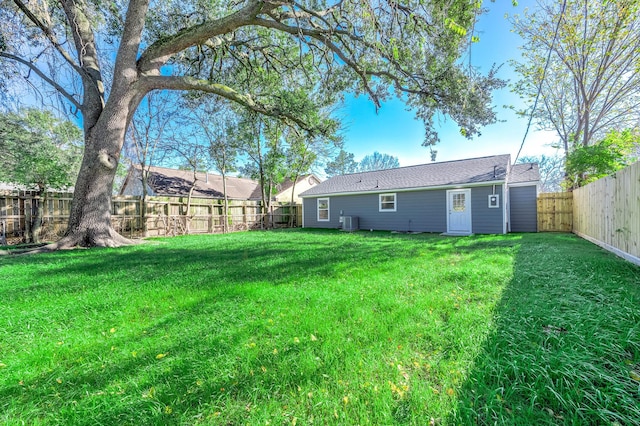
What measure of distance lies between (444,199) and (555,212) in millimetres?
4900

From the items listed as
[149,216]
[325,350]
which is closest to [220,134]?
[149,216]

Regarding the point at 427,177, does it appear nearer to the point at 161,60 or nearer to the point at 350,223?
the point at 350,223

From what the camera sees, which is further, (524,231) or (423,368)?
(524,231)

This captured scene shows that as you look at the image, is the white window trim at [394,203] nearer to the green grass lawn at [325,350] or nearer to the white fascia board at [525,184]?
the white fascia board at [525,184]

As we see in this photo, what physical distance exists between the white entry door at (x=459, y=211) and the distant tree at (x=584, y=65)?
4.70m

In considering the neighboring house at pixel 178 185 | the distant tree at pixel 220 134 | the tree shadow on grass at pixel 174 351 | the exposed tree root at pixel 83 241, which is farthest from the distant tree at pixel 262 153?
the tree shadow on grass at pixel 174 351

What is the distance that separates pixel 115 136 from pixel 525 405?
933 centimetres

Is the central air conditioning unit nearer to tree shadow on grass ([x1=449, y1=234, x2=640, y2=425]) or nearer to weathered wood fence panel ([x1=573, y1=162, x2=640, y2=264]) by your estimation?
weathered wood fence panel ([x1=573, y1=162, x2=640, y2=264])

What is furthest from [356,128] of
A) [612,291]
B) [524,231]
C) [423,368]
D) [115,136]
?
[423,368]

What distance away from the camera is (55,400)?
4.94 ft

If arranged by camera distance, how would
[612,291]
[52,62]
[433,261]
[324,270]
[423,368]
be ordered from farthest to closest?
[52,62], [433,261], [324,270], [612,291], [423,368]

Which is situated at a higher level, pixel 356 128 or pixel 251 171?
pixel 356 128

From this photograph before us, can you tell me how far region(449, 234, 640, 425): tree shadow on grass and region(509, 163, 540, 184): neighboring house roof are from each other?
32.2 ft

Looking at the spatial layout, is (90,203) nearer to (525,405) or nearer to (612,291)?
(525,405)
